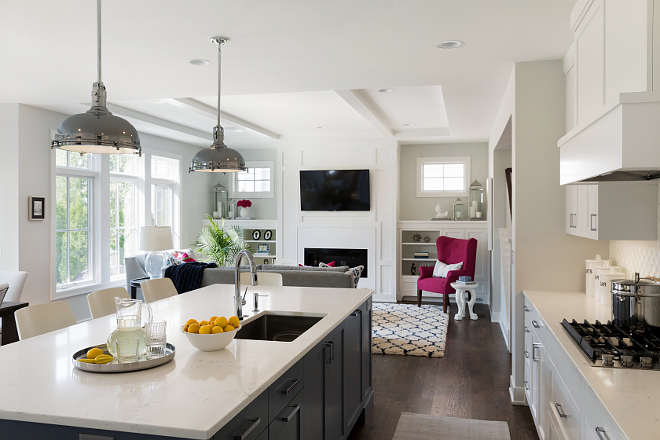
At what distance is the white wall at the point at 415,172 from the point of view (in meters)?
8.28

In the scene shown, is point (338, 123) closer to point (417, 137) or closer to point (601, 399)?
point (417, 137)

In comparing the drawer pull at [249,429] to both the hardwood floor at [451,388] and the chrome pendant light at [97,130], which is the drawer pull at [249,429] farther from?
the hardwood floor at [451,388]

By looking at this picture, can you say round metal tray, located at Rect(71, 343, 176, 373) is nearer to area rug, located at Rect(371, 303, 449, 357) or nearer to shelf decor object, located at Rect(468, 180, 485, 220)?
area rug, located at Rect(371, 303, 449, 357)

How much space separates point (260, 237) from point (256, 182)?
1.07 meters

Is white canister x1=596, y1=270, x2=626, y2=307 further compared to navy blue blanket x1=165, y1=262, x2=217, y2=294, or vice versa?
navy blue blanket x1=165, y1=262, x2=217, y2=294

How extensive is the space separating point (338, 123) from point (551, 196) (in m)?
4.04

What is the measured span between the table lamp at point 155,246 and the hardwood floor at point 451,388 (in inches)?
107

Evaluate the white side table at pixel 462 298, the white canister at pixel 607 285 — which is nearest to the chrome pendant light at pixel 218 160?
the white canister at pixel 607 285

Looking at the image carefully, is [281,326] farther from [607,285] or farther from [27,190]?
[27,190]

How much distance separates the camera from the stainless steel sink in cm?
290

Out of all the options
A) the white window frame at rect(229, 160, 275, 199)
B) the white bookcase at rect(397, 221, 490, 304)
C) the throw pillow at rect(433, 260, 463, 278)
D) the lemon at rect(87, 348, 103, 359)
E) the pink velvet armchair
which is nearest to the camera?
the lemon at rect(87, 348, 103, 359)

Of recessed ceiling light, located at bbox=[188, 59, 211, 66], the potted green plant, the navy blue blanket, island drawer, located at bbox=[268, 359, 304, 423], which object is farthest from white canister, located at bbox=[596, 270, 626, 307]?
the potted green plant

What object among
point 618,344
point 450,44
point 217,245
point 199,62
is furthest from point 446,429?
point 217,245

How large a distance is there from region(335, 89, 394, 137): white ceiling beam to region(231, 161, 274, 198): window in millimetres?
2602
